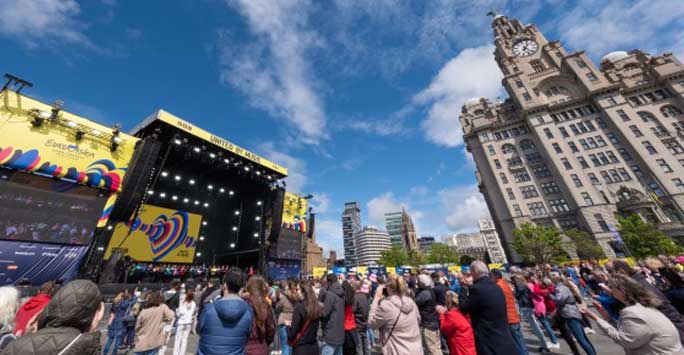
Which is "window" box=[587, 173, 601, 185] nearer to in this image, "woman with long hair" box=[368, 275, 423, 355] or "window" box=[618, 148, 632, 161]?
"window" box=[618, 148, 632, 161]

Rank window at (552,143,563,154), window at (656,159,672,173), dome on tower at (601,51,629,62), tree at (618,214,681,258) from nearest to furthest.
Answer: tree at (618,214,681,258) → window at (656,159,672,173) → window at (552,143,563,154) → dome on tower at (601,51,629,62)

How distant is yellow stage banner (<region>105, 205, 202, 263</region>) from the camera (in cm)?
1953

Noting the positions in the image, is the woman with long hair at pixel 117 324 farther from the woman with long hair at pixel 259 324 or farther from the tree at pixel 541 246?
the tree at pixel 541 246

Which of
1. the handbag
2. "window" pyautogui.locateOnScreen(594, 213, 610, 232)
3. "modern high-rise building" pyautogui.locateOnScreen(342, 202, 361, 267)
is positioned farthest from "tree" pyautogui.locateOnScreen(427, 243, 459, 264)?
"modern high-rise building" pyautogui.locateOnScreen(342, 202, 361, 267)

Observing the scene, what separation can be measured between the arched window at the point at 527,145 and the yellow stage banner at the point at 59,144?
2122 inches

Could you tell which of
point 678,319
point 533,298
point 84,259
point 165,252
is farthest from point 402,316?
point 165,252

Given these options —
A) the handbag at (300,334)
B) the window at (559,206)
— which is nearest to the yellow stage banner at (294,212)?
the handbag at (300,334)

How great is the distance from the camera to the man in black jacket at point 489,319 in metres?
2.89

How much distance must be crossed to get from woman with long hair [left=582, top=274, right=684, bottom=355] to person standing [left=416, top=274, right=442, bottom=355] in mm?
2395

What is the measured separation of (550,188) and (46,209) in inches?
2200

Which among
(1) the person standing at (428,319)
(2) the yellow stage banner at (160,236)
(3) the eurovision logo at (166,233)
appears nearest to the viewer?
(1) the person standing at (428,319)

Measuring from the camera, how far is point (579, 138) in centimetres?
3781

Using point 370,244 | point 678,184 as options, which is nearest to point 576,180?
point 678,184

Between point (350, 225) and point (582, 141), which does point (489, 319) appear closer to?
point (582, 141)
